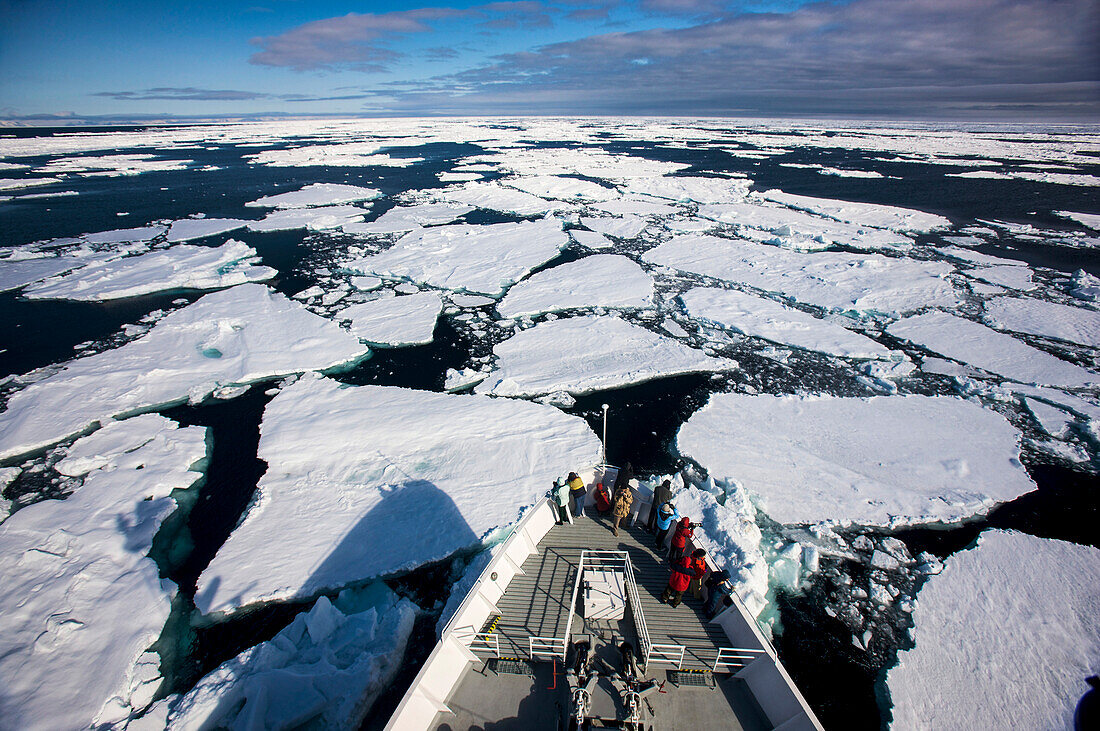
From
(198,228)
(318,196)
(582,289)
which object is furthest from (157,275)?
(582,289)

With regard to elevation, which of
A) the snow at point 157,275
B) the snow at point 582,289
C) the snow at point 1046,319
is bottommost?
the snow at point 1046,319

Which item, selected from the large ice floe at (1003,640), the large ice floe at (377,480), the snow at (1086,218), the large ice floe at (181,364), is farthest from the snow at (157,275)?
the snow at (1086,218)

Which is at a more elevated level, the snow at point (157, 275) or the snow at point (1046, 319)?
the snow at point (157, 275)

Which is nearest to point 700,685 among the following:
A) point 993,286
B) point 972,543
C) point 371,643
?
point 371,643

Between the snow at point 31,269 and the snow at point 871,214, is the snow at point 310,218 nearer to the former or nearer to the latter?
the snow at point 31,269

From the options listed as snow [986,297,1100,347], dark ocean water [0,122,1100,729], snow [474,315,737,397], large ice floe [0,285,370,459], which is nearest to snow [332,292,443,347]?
dark ocean water [0,122,1100,729]

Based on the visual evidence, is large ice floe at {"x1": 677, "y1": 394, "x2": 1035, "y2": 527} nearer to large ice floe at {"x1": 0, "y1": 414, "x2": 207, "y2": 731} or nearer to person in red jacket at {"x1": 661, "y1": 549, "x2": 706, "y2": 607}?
person in red jacket at {"x1": 661, "y1": 549, "x2": 706, "y2": 607}

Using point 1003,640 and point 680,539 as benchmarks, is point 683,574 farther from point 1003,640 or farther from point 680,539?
point 1003,640
